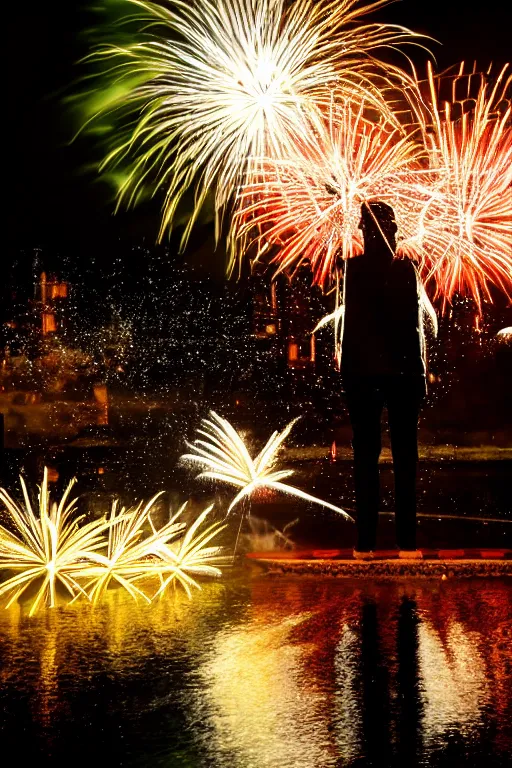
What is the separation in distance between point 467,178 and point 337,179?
1.20 meters

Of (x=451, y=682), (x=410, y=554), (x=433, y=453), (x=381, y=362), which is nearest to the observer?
(x=451, y=682)

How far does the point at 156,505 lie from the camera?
1117 centimetres

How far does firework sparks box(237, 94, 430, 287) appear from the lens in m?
9.07

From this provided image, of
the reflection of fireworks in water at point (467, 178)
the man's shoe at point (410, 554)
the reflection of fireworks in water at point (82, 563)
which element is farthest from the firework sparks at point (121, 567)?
the reflection of fireworks in water at point (467, 178)

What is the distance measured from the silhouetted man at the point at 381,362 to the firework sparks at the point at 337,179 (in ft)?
6.28

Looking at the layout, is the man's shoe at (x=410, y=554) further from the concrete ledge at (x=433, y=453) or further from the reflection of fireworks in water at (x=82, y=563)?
the concrete ledge at (x=433, y=453)

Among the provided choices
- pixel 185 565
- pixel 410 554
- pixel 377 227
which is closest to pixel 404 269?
pixel 377 227

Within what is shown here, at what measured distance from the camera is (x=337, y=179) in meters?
9.02

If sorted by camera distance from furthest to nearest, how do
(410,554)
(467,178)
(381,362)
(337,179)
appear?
(467,178) → (337,179) → (410,554) → (381,362)

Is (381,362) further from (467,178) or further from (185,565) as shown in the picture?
(467,178)

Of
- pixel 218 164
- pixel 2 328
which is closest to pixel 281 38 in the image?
pixel 218 164

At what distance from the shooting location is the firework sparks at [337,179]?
9.07 m

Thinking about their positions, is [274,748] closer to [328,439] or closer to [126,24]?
[126,24]

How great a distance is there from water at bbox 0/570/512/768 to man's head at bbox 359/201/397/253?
2116 mm
